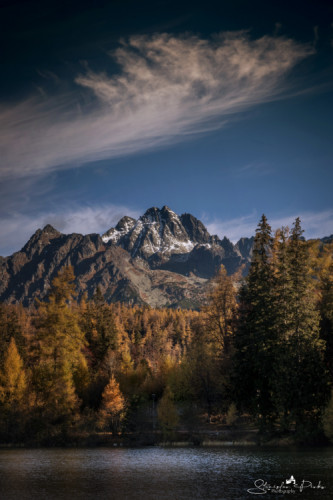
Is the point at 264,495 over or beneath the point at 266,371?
beneath

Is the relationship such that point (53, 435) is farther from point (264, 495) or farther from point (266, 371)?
point (264, 495)

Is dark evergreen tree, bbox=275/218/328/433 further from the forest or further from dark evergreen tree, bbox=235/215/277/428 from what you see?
dark evergreen tree, bbox=235/215/277/428

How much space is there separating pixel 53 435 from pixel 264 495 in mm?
39207

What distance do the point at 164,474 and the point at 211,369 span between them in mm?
27440

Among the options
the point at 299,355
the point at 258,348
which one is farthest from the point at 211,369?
the point at 299,355

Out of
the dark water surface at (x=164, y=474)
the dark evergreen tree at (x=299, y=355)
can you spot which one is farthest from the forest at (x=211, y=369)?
the dark water surface at (x=164, y=474)

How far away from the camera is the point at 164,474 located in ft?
111

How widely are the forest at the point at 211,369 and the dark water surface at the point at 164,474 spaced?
5.73 m

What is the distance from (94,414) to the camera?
6266cm

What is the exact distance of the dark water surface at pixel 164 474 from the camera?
26.6 metres

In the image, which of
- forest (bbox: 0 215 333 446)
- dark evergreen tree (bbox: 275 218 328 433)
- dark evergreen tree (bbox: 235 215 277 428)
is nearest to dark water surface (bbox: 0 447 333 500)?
dark evergreen tree (bbox: 275 218 328 433)

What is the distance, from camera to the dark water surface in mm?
26609

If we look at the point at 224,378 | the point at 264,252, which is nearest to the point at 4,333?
the point at 224,378

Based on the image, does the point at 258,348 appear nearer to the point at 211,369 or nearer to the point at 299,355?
the point at 299,355
